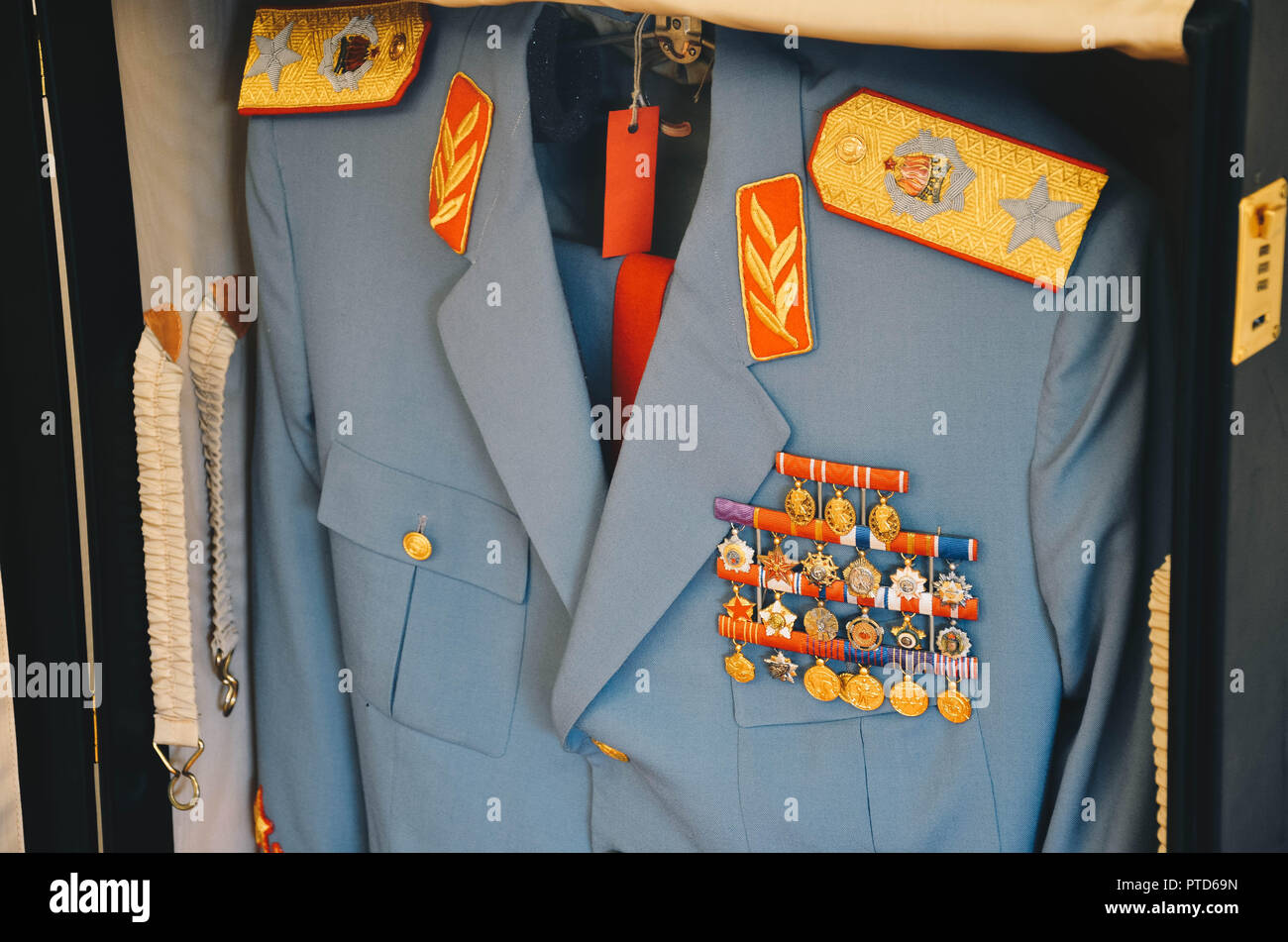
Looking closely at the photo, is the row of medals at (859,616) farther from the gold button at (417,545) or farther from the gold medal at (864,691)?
the gold button at (417,545)

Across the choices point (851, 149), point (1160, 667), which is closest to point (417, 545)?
point (851, 149)

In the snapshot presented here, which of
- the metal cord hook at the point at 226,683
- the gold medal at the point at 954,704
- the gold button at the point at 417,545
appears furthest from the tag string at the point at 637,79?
the metal cord hook at the point at 226,683

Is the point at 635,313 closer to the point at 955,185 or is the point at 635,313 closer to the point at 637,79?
the point at 637,79

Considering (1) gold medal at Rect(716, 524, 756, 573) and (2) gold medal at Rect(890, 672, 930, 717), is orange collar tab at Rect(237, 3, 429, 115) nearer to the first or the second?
(1) gold medal at Rect(716, 524, 756, 573)

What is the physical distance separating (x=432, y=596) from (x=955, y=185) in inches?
22.9

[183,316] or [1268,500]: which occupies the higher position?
[183,316]

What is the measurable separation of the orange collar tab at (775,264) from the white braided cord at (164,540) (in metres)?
0.49

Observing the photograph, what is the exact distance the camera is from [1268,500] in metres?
0.63

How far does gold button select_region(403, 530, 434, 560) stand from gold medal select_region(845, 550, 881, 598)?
0.39 meters

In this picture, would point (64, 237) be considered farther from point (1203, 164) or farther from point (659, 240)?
point (1203, 164)

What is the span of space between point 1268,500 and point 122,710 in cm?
87

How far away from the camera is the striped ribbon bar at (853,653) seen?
2.64ft

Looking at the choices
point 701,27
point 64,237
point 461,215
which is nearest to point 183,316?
point 64,237

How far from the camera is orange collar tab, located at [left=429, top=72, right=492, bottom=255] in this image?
888 mm
